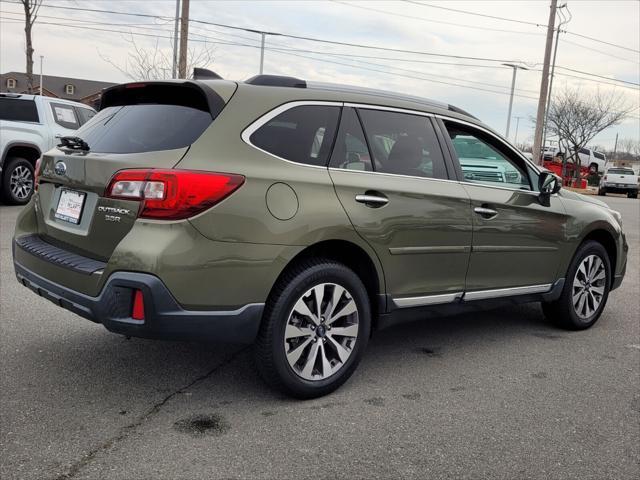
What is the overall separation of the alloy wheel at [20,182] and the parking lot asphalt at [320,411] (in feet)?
23.6

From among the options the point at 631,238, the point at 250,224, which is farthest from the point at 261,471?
the point at 631,238

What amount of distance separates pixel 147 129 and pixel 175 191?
574 mm

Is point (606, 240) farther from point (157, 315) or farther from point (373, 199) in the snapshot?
point (157, 315)

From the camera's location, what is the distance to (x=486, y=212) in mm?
4234

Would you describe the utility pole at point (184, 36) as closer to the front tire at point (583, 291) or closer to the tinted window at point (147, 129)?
the front tire at point (583, 291)

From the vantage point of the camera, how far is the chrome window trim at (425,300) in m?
3.81

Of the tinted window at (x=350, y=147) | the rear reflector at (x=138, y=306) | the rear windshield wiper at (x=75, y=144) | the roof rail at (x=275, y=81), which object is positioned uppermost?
the roof rail at (x=275, y=81)

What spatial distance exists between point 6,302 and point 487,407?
12.9 ft

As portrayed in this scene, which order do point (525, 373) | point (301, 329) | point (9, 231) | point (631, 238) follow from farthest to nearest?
point (631, 238) < point (9, 231) < point (525, 373) < point (301, 329)

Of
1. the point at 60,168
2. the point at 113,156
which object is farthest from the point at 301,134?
the point at 60,168

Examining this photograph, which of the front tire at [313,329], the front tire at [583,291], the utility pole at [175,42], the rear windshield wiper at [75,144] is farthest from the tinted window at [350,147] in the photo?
the utility pole at [175,42]

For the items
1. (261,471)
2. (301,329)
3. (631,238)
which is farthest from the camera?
(631,238)

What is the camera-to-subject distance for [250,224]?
3.08 meters

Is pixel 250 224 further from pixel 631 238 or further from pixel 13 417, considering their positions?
pixel 631 238
